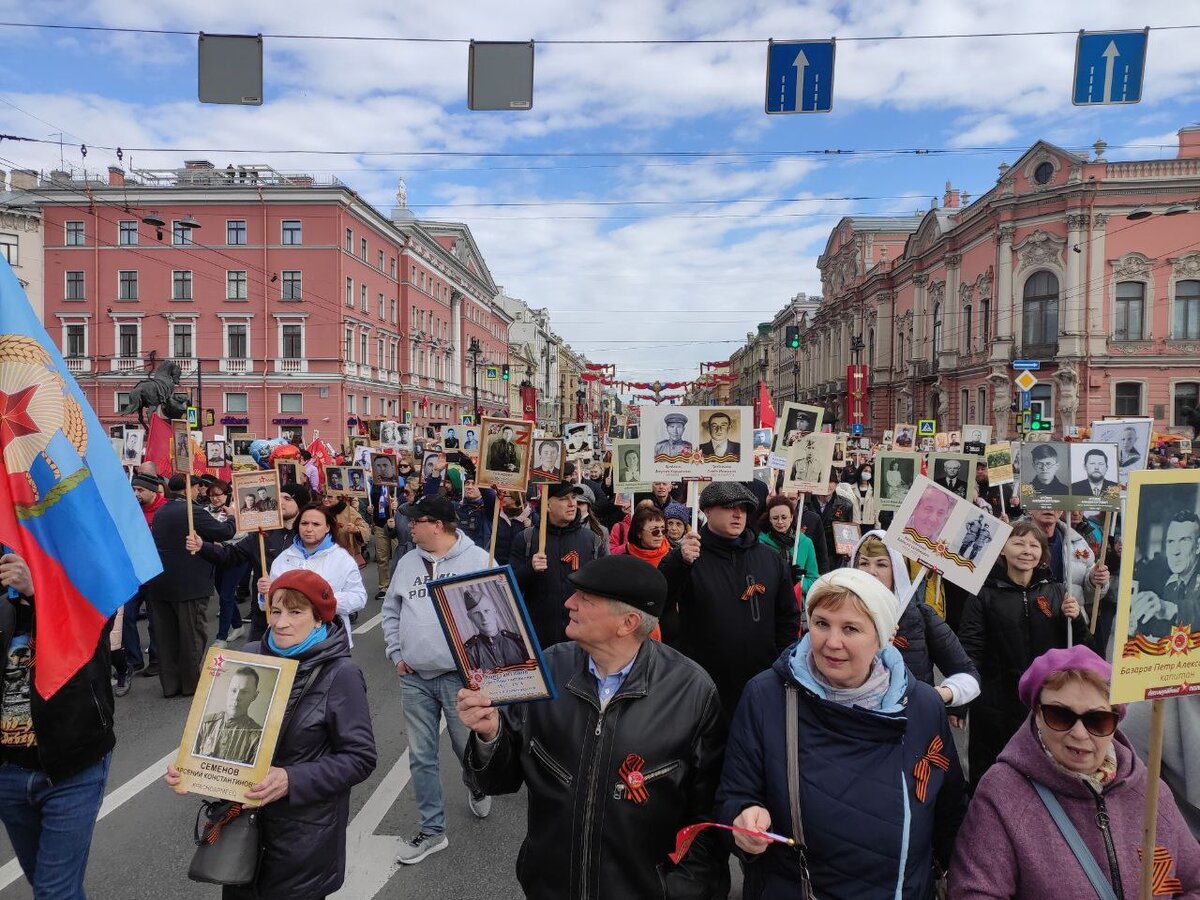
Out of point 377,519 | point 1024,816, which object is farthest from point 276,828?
point 377,519

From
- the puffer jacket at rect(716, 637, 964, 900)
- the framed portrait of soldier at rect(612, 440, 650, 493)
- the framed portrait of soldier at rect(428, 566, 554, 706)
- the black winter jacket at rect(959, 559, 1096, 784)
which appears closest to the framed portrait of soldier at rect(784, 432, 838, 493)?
the framed portrait of soldier at rect(612, 440, 650, 493)

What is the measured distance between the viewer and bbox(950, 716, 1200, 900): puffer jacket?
2.11 metres

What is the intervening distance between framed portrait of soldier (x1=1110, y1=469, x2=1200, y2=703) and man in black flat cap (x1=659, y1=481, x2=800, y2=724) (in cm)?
206

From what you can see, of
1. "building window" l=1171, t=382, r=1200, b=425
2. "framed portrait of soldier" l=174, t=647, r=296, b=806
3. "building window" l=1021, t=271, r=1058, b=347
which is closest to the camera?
"framed portrait of soldier" l=174, t=647, r=296, b=806

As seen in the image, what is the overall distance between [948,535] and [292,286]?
154ft

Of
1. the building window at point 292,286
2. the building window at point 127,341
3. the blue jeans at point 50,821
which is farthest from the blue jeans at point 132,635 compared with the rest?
the building window at point 127,341

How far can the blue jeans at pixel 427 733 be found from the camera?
427cm

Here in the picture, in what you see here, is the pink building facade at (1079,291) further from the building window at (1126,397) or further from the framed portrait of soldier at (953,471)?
the framed portrait of soldier at (953,471)

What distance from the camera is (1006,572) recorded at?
4523 mm

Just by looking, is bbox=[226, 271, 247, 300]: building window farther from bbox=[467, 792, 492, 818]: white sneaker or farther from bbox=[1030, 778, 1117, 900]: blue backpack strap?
bbox=[1030, 778, 1117, 900]: blue backpack strap

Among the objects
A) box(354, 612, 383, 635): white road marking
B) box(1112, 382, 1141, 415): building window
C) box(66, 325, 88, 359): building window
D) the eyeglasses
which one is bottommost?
box(354, 612, 383, 635): white road marking

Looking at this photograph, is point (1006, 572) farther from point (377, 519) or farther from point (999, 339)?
point (999, 339)

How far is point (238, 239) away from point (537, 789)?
49.2 m

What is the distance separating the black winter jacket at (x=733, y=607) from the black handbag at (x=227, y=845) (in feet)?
7.40
